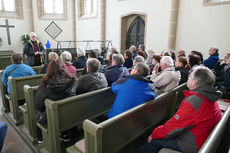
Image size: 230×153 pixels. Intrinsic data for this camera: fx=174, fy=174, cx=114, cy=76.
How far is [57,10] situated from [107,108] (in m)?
11.3

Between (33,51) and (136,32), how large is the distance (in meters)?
5.29

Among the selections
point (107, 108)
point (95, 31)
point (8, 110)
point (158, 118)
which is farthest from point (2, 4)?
point (158, 118)

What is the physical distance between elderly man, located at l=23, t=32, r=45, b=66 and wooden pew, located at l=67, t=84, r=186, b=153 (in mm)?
4691

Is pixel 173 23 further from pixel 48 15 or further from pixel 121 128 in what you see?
pixel 48 15

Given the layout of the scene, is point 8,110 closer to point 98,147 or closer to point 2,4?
point 98,147

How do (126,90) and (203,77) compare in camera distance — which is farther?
(126,90)

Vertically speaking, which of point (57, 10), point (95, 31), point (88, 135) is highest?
point (57, 10)

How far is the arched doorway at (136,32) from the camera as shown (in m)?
8.78

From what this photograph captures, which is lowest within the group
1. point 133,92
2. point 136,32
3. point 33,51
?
point 133,92

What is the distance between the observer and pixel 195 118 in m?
1.58

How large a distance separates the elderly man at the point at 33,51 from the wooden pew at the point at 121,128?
4691 millimetres

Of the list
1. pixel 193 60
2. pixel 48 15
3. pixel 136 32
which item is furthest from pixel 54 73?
pixel 48 15

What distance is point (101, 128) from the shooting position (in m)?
1.55

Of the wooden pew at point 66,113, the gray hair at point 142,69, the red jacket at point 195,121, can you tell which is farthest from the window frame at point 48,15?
the red jacket at point 195,121
